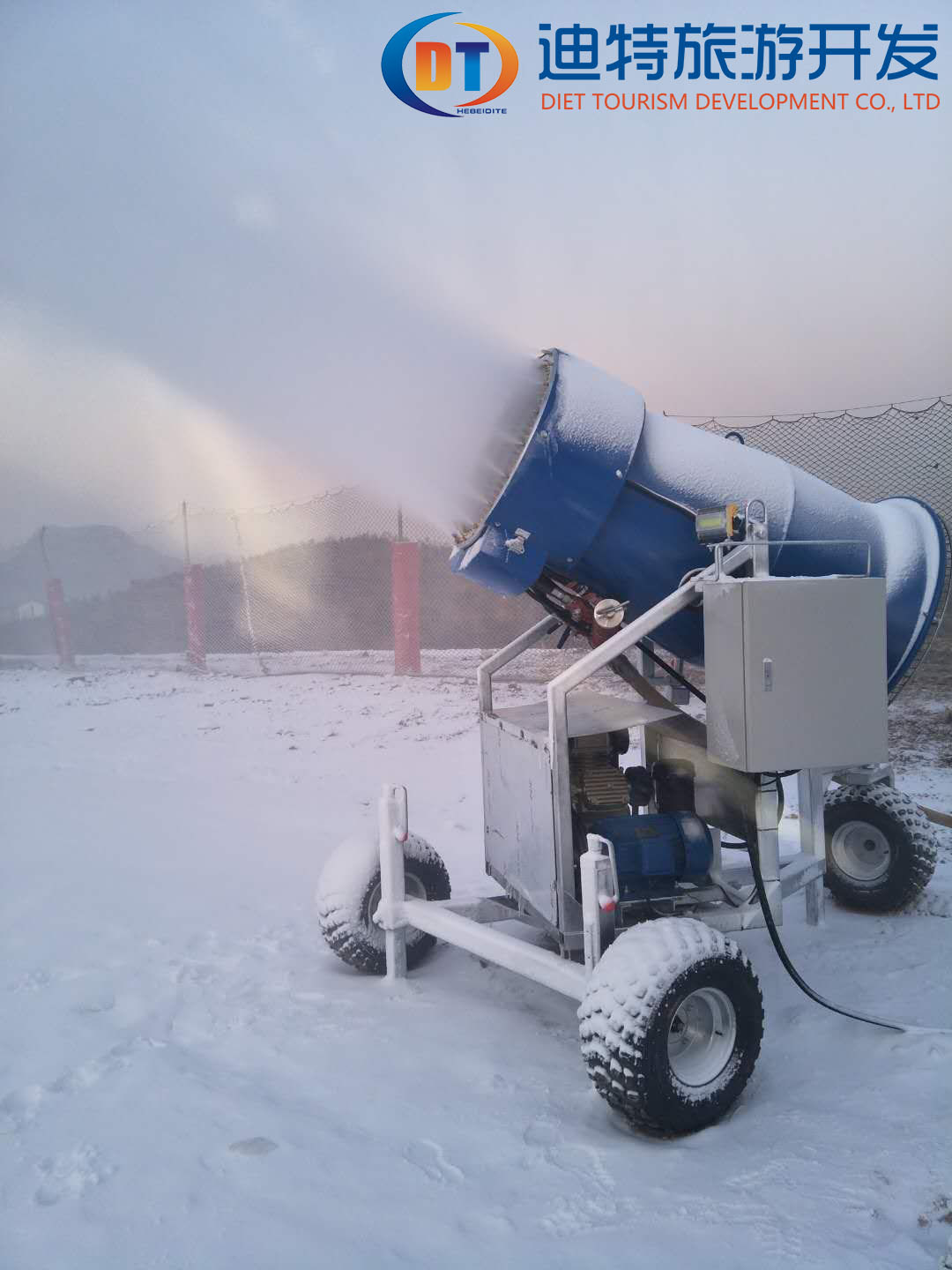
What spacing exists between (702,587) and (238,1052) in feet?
7.86

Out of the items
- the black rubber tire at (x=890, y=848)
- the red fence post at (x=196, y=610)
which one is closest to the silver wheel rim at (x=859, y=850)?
the black rubber tire at (x=890, y=848)

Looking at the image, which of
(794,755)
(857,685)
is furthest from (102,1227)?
(857,685)

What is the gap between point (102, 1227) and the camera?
7.82ft

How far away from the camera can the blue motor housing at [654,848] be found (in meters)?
3.72

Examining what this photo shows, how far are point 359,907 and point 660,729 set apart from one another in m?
1.56

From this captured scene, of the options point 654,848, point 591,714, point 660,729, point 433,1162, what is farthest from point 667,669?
point 433,1162

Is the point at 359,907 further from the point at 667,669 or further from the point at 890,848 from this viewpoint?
the point at 890,848

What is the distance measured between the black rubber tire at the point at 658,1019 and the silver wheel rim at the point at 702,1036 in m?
0.02

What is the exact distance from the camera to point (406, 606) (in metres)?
→ 10.7

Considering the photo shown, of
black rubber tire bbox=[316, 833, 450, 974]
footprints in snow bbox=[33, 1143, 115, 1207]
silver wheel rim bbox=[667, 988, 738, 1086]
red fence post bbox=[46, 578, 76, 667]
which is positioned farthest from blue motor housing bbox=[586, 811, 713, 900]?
red fence post bbox=[46, 578, 76, 667]

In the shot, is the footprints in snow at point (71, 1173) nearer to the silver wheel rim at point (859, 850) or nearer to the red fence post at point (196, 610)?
the silver wheel rim at point (859, 850)

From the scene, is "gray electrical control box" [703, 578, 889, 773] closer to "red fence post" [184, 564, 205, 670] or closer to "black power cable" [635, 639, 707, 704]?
"black power cable" [635, 639, 707, 704]

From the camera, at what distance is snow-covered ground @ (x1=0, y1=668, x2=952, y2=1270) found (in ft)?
7.78

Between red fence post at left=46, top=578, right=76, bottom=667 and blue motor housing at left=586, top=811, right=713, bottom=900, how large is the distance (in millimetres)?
11481
